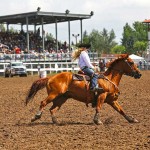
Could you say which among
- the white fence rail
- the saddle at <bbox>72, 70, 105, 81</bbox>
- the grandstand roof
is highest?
the grandstand roof

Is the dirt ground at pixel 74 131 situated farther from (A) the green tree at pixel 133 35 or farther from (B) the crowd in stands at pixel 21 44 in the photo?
(A) the green tree at pixel 133 35

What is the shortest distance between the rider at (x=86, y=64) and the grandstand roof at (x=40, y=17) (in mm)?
45954

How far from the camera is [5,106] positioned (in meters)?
16.6

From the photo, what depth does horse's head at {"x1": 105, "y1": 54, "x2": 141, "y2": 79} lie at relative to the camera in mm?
12742

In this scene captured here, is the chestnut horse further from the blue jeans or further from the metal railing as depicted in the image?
the metal railing

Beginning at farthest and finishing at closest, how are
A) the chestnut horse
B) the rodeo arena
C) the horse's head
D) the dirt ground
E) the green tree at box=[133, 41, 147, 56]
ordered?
the green tree at box=[133, 41, 147, 56]
the horse's head
the chestnut horse
the rodeo arena
the dirt ground

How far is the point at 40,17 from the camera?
2421 inches

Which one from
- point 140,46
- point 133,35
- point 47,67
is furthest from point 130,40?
point 47,67

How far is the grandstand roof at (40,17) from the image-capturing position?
5878cm

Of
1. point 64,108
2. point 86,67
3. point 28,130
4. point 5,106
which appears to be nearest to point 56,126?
point 28,130

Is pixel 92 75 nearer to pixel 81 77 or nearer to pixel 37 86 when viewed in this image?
pixel 81 77

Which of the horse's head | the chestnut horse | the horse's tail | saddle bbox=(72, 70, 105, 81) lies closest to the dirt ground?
the chestnut horse

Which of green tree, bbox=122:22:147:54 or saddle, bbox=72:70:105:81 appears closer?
saddle, bbox=72:70:105:81

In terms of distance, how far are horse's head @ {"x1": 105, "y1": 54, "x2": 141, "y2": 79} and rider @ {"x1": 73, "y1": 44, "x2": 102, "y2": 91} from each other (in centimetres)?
73
